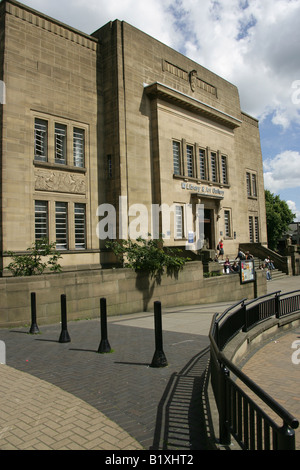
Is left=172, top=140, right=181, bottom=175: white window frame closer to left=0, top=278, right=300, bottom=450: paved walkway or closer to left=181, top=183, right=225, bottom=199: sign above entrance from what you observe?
left=181, top=183, right=225, bottom=199: sign above entrance

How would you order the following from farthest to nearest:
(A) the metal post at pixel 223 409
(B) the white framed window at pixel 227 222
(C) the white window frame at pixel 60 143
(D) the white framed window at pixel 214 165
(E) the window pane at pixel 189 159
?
(B) the white framed window at pixel 227 222 → (D) the white framed window at pixel 214 165 → (E) the window pane at pixel 189 159 → (C) the white window frame at pixel 60 143 → (A) the metal post at pixel 223 409

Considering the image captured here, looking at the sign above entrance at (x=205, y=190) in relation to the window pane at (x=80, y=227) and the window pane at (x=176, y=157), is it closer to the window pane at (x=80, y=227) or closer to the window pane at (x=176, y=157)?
the window pane at (x=176, y=157)

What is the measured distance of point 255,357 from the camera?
28.6 ft

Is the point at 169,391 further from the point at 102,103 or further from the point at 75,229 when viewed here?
the point at 102,103

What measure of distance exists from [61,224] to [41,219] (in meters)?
1.21

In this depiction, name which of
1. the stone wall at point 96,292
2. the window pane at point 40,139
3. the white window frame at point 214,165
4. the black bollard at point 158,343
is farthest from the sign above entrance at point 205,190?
the black bollard at point 158,343

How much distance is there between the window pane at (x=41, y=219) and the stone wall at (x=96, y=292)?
616 centimetres

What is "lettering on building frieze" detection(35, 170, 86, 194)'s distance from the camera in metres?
17.3

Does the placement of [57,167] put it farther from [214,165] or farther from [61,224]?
[214,165]

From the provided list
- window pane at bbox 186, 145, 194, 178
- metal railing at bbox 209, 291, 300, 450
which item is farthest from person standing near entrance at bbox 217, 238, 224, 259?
metal railing at bbox 209, 291, 300, 450

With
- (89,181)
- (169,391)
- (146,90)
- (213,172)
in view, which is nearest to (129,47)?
(146,90)

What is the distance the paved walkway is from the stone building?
9.33 metres

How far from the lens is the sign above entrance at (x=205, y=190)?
2395cm

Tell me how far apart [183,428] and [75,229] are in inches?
621
